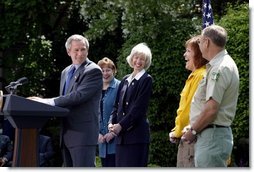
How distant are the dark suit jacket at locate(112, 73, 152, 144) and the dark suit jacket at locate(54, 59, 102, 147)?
21.1 inches

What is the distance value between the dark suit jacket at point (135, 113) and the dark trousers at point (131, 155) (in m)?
0.05

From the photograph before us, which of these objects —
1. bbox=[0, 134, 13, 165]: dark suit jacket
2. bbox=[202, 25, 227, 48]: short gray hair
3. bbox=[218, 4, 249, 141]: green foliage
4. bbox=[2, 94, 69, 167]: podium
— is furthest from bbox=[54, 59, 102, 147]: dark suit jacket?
bbox=[218, 4, 249, 141]: green foliage

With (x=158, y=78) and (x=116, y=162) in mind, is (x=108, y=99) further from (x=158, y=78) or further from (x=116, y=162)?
(x=158, y=78)

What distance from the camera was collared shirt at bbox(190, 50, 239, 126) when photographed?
4430 millimetres

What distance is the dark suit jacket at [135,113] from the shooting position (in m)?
5.66

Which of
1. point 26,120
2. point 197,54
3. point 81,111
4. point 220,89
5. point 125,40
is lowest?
point 26,120

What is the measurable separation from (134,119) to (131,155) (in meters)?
0.31

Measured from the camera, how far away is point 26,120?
169 inches

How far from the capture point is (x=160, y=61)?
9195 millimetres

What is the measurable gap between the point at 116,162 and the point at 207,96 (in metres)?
1.59

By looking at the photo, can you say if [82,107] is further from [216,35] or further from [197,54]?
[216,35]

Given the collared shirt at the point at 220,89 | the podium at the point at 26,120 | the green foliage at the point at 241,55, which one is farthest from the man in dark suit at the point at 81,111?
the green foliage at the point at 241,55

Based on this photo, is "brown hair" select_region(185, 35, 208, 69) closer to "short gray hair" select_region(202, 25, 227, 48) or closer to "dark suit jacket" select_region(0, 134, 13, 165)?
"short gray hair" select_region(202, 25, 227, 48)

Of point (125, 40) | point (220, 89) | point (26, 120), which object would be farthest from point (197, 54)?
point (125, 40)
